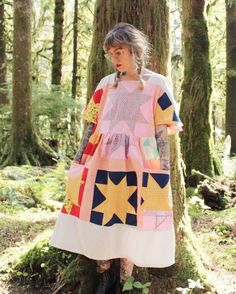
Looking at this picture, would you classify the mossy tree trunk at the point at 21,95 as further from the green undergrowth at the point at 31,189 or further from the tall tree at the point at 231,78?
the tall tree at the point at 231,78

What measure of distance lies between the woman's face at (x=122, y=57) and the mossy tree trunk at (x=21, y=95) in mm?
7206

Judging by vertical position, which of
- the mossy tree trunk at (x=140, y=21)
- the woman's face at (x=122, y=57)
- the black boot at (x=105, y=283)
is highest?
the mossy tree trunk at (x=140, y=21)

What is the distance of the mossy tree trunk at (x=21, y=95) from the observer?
10125mm

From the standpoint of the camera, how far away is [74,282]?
3768mm

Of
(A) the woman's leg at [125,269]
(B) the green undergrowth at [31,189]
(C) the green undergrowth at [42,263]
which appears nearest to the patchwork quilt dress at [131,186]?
(A) the woman's leg at [125,269]

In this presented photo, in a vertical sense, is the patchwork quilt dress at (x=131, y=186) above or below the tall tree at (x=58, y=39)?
below

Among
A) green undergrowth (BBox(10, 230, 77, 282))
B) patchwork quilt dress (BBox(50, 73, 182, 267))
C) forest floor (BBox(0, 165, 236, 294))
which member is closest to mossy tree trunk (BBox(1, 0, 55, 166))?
forest floor (BBox(0, 165, 236, 294))

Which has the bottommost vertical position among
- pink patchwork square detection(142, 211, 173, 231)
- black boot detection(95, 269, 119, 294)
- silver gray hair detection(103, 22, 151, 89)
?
black boot detection(95, 269, 119, 294)

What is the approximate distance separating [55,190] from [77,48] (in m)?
11.0

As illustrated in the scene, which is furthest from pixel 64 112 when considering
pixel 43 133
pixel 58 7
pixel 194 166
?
pixel 194 166

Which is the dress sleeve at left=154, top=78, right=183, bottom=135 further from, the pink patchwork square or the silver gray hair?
the pink patchwork square

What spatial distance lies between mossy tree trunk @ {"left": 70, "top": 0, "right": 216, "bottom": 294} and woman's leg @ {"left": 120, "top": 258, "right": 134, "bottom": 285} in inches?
6.9

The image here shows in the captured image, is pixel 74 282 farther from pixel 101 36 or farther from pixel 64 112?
pixel 64 112

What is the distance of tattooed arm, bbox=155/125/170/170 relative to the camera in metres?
3.18
